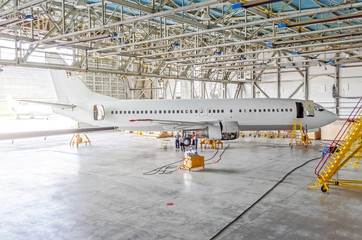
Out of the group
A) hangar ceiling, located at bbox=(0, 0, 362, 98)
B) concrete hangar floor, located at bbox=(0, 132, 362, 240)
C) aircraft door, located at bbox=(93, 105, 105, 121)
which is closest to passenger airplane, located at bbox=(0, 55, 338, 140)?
aircraft door, located at bbox=(93, 105, 105, 121)

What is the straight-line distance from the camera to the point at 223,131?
891 inches

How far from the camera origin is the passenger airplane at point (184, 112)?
78.6 ft

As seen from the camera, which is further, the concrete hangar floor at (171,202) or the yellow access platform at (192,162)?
the yellow access platform at (192,162)

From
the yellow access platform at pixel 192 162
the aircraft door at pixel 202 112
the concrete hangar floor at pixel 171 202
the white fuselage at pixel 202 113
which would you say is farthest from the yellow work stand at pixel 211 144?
the yellow access platform at pixel 192 162

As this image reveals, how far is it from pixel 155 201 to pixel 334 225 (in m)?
5.53

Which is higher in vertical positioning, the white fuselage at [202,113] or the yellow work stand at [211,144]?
the white fuselage at [202,113]

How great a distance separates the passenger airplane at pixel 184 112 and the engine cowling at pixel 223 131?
0.36ft

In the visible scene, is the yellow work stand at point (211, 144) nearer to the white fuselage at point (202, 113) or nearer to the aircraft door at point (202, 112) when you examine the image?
the white fuselage at point (202, 113)

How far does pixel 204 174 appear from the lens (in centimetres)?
1434

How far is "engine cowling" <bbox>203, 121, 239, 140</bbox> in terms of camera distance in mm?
22203

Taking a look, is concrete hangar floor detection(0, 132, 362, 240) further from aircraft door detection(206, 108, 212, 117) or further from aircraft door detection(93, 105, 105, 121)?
aircraft door detection(93, 105, 105, 121)

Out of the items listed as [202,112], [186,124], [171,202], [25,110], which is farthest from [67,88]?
[25,110]

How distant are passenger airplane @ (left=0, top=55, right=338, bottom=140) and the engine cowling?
0.11m

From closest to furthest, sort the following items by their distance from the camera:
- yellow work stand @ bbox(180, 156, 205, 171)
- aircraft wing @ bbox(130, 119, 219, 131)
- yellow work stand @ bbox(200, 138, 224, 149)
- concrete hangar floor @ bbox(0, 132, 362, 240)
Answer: concrete hangar floor @ bbox(0, 132, 362, 240) → yellow work stand @ bbox(180, 156, 205, 171) → aircraft wing @ bbox(130, 119, 219, 131) → yellow work stand @ bbox(200, 138, 224, 149)
